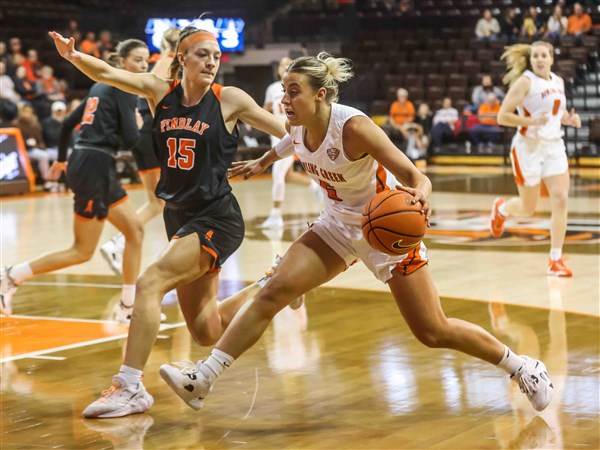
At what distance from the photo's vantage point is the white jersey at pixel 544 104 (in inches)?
370

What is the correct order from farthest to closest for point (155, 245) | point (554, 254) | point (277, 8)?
point (277, 8) < point (155, 245) < point (554, 254)

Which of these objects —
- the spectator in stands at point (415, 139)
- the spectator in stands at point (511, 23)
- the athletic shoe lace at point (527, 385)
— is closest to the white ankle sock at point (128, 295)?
the athletic shoe lace at point (527, 385)

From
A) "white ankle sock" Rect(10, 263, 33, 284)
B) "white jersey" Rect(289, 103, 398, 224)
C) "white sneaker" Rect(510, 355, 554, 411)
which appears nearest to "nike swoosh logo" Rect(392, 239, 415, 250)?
"white jersey" Rect(289, 103, 398, 224)

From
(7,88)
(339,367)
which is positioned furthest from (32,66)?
(339,367)

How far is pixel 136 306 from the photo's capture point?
5.34 metres

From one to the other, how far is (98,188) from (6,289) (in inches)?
37.3

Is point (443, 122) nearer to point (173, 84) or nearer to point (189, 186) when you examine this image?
point (173, 84)

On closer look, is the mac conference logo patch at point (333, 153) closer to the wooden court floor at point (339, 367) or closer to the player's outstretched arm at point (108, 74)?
the player's outstretched arm at point (108, 74)

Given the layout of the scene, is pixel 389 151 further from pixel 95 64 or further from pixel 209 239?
pixel 95 64

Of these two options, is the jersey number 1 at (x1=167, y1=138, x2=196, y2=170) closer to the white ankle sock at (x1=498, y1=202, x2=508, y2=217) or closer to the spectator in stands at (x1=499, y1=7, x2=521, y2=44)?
the white ankle sock at (x1=498, y1=202, x2=508, y2=217)

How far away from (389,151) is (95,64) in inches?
60.6

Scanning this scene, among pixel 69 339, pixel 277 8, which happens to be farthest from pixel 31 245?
pixel 277 8

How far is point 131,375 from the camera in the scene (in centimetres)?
530

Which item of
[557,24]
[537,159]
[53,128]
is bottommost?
[537,159]
